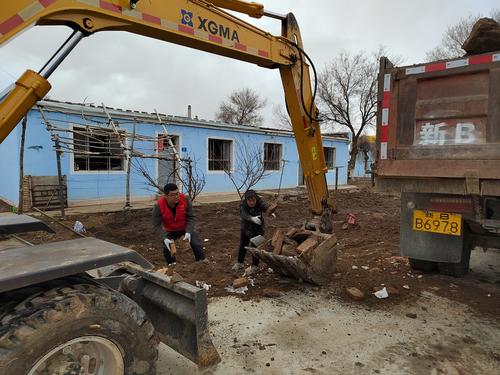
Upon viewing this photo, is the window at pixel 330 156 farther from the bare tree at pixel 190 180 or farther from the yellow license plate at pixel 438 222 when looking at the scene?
the yellow license plate at pixel 438 222

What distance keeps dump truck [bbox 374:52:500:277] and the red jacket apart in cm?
280

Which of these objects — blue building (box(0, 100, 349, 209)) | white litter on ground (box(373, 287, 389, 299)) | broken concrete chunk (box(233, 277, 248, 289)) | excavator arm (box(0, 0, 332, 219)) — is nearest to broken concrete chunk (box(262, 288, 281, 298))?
broken concrete chunk (box(233, 277, 248, 289))

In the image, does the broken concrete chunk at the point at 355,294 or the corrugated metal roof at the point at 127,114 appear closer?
the broken concrete chunk at the point at 355,294

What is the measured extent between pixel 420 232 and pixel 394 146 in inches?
44.7

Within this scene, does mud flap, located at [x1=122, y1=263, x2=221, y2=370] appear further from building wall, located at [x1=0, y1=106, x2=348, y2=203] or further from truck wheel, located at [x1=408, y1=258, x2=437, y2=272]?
building wall, located at [x1=0, y1=106, x2=348, y2=203]

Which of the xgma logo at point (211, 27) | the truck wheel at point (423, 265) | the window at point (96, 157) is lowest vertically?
the truck wheel at point (423, 265)

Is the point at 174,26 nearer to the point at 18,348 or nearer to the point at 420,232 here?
the point at 18,348

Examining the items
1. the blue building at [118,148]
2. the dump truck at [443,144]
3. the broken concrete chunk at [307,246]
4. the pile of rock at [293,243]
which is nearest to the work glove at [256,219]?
the pile of rock at [293,243]

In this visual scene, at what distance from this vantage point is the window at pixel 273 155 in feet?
58.1

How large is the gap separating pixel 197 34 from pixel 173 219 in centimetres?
272

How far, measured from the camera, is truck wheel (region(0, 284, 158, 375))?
1676 millimetres

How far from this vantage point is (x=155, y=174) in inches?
520

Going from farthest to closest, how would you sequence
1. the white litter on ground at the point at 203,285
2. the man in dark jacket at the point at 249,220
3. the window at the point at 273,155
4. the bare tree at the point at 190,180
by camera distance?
the window at the point at 273,155
the bare tree at the point at 190,180
the man in dark jacket at the point at 249,220
the white litter on ground at the point at 203,285

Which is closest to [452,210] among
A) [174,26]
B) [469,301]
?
[469,301]
